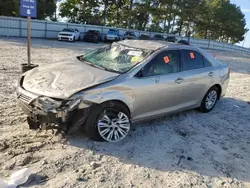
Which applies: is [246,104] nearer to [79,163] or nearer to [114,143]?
[114,143]

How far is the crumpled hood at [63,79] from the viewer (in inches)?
154

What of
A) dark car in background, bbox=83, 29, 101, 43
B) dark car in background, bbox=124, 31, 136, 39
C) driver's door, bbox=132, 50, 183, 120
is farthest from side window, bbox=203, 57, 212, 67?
dark car in background, bbox=124, 31, 136, 39

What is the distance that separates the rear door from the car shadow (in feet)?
1.53

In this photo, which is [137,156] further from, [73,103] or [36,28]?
[36,28]

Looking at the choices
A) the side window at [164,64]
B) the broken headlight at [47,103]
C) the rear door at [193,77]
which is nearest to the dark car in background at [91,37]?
the rear door at [193,77]

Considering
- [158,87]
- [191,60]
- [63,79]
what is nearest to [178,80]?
[158,87]

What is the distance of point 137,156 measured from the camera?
4039 millimetres

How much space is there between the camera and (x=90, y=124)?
4.06 m

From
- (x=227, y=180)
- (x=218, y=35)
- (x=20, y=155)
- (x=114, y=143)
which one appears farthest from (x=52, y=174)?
(x=218, y=35)

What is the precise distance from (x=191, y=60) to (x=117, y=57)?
1.61m

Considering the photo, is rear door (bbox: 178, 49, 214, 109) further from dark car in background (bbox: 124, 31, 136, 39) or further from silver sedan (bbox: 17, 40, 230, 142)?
dark car in background (bbox: 124, 31, 136, 39)

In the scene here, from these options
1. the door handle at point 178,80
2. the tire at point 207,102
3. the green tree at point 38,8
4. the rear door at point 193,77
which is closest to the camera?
the door handle at point 178,80

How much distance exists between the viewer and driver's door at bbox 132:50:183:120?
14.9 ft

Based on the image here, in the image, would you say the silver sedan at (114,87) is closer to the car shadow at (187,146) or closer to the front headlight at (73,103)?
the front headlight at (73,103)
